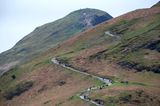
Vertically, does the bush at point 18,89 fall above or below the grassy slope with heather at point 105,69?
below

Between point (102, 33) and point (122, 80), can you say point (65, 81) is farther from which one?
point (102, 33)

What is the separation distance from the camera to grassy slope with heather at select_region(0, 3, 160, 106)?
10800cm

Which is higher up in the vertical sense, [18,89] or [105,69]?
[105,69]

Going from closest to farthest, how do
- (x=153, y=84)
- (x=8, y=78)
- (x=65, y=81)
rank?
(x=153, y=84) → (x=65, y=81) → (x=8, y=78)

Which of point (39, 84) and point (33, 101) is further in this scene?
point (39, 84)

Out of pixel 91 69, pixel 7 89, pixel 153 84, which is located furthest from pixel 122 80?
pixel 7 89

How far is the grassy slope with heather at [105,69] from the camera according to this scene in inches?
4252

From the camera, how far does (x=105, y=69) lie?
468 feet

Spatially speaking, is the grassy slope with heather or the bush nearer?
the grassy slope with heather

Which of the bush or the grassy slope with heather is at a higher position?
the grassy slope with heather

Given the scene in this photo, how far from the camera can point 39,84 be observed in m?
145

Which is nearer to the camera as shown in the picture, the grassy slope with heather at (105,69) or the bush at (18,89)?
the grassy slope with heather at (105,69)

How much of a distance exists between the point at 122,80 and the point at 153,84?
9.72 meters

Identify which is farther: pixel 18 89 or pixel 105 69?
pixel 18 89
